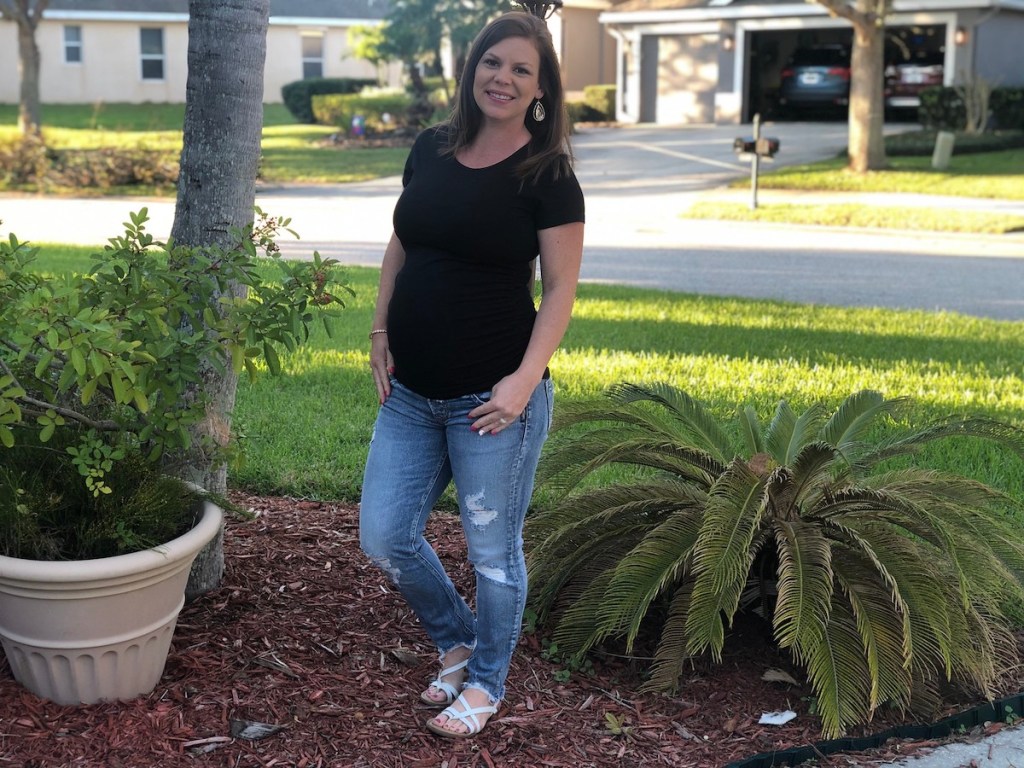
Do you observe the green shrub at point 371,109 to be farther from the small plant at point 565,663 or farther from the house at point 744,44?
the small plant at point 565,663

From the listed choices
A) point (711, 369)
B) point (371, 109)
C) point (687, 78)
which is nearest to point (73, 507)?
point (711, 369)

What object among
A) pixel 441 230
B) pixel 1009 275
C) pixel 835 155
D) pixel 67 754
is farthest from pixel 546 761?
pixel 835 155

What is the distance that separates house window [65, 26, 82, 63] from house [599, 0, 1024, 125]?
63.3 feet

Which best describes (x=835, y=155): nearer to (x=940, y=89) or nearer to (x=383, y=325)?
(x=940, y=89)

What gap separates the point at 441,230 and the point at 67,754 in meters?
1.70

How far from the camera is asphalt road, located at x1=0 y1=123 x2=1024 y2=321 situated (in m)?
11.5

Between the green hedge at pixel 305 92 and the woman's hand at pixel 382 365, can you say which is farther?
the green hedge at pixel 305 92

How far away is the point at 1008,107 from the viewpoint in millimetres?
27906

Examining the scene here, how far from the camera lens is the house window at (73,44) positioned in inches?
1629

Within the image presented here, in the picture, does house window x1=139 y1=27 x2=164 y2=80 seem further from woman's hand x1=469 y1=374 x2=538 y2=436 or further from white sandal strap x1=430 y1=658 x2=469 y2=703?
woman's hand x1=469 y1=374 x2=538 y2=436

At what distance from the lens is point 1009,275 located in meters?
12.6

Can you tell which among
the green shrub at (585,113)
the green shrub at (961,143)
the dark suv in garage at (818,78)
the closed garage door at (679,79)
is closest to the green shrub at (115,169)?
the green shrub at (961,143)

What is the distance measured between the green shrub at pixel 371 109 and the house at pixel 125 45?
856 centimetres

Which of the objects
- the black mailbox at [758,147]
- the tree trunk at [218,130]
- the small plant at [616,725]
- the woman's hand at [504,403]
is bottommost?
the small plant at [616,725]
